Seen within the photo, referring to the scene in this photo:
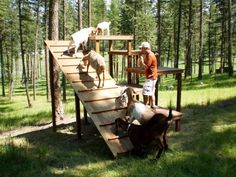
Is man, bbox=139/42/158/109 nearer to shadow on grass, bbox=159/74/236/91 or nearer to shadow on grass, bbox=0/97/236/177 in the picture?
shadow on grass, bbox=0/97/236/177

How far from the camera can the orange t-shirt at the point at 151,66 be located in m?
10.8

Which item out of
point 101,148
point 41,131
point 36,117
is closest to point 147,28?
point 36,117

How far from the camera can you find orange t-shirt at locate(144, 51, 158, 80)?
35.5 ft

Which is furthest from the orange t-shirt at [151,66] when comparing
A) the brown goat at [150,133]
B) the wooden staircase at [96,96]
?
the brown goat at [150,133]

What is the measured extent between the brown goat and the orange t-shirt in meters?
1.88

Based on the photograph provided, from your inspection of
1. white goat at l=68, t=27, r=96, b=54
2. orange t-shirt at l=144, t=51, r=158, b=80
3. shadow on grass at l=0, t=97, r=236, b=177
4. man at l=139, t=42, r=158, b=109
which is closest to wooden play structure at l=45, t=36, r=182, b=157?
white goat at l=68, t=27, r=96, b=54

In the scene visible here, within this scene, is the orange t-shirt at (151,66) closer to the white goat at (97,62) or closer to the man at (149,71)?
the man at (149,71)

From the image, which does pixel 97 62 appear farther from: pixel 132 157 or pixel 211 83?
pixel 211 83

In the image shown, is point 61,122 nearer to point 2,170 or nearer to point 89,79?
point 89,79

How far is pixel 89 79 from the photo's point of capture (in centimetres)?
1197

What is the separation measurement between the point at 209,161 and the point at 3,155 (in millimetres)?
5507

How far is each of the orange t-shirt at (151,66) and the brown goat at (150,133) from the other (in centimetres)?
188

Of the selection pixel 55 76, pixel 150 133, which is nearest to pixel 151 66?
pixel 150 133

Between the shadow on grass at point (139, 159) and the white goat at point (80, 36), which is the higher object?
the white goat at point (80, 36)
